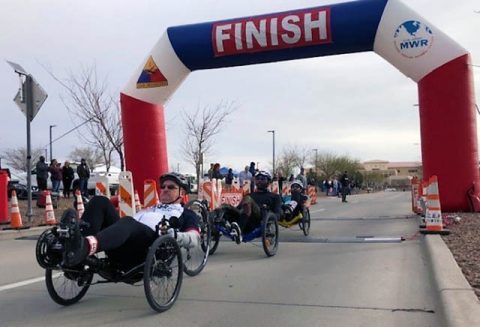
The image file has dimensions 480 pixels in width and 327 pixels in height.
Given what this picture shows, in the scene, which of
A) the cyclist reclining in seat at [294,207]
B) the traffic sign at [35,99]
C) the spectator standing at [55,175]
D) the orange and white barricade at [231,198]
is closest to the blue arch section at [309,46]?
the orange and white barricade at [231,198]

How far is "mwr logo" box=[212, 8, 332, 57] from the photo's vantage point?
15.4 metres

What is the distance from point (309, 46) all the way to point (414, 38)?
2877 millimetres

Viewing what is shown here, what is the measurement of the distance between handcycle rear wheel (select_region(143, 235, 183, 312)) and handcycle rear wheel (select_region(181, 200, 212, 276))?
2.16 feet

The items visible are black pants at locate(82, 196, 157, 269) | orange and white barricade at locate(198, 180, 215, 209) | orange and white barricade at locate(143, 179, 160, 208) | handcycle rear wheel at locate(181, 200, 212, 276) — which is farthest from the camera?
orange and white barricade at locate(198, 180, 215, 209)

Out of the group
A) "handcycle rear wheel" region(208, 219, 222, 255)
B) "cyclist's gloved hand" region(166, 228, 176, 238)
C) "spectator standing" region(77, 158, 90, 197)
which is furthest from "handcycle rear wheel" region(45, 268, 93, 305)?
"spectator standing" region(77, 158, 90, 197)

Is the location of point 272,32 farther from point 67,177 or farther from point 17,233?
point 67,177

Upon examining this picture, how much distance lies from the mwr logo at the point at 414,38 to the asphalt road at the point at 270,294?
693 cm

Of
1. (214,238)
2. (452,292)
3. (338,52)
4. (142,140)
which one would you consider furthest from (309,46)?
(452,292)

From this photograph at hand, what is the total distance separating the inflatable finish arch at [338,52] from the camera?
47.4 feet

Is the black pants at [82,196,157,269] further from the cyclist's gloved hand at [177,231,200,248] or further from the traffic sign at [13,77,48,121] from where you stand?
the traffic sign at [13,77,48,121]

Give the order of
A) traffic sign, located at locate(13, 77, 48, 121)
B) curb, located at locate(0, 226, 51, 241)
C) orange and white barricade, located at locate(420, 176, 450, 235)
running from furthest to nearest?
traffic sign, located at locate(13, 77, 48, 121), curb, located at locate(0, 226, 51, 241), orange and white barricade, located at locate(420, 176, 450, 235)

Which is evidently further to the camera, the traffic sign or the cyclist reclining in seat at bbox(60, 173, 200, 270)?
the traffic sign

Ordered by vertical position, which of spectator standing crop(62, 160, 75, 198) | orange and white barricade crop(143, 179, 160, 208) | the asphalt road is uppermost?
spectator standing crop(62, 160, 75, 198)

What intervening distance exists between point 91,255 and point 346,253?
5.10 meters
